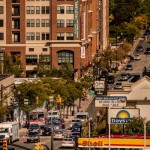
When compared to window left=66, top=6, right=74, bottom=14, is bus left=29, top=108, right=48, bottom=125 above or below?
below

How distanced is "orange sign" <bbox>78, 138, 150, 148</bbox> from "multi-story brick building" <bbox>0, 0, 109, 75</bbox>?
3784 inches

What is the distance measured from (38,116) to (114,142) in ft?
157

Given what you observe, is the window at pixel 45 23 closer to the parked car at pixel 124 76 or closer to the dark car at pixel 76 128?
the parked car at pixel 124 76

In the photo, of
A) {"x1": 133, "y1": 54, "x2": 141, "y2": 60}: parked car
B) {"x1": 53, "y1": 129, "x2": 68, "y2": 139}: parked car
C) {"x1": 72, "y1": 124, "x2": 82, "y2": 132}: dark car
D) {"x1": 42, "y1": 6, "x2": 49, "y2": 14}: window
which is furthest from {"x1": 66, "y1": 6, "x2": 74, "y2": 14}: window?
{"x1": 53, "y1": 129, "x2": 68, "y2": 139}: parked car

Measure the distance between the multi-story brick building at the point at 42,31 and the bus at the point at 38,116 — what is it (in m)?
49.0

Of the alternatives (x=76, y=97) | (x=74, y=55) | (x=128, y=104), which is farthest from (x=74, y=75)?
(x=128, y=104)

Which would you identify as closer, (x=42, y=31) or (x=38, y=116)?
(x=38, y=116)

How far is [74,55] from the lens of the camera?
16175cm

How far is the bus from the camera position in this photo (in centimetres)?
11038


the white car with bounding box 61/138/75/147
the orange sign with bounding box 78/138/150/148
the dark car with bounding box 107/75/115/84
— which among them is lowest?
the orange sign with bounding box 78/138/150/148

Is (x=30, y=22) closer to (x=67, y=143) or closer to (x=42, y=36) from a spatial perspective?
(x=42, y=36)

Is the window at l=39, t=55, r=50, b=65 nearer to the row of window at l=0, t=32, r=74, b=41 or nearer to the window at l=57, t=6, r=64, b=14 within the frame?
the row of window at l=0, t=32, r=74, b=41

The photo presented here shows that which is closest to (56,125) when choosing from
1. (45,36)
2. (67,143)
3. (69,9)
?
(67,143)

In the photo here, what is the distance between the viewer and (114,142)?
63.7 meters
